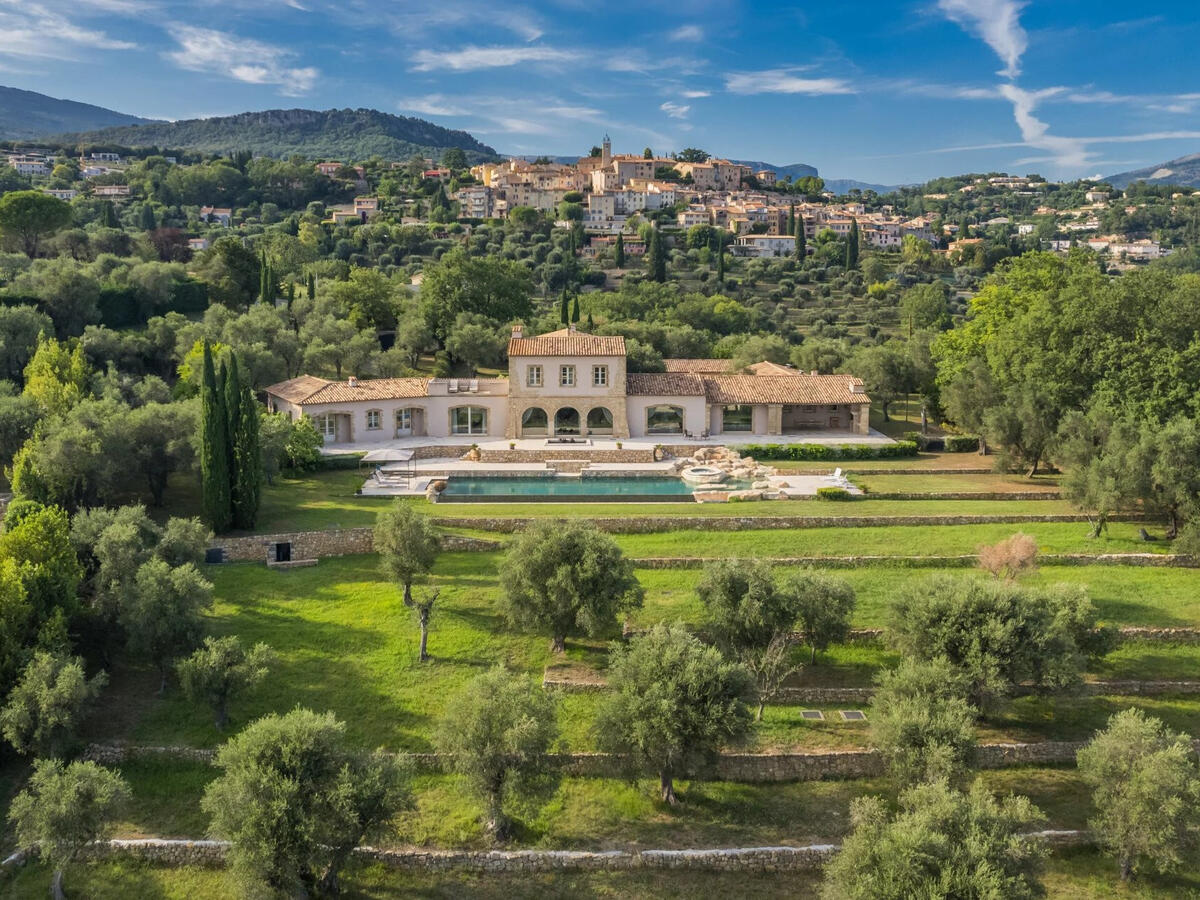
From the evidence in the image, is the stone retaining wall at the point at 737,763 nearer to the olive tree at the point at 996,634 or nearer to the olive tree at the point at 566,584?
the olive tree at the point at 996,634

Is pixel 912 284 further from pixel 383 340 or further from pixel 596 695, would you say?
pixel 596 695

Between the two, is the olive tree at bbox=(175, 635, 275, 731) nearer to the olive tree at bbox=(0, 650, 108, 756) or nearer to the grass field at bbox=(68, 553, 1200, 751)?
the grass field at bbox=(68, 553, 1200, 751)

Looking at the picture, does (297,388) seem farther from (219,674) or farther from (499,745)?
(499,745)

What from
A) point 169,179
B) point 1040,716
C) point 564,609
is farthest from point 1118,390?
point 169,179

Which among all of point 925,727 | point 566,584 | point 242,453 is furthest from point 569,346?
point 925,727

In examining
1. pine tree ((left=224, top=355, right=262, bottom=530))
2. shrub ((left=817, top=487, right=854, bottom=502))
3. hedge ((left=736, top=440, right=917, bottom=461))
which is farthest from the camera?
hedge ((left=736, top=440, right=917, bottom=461))

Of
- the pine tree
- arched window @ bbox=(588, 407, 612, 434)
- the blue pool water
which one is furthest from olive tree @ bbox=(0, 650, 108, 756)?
arched window @ bbox=(588, 407, 612, 434)
